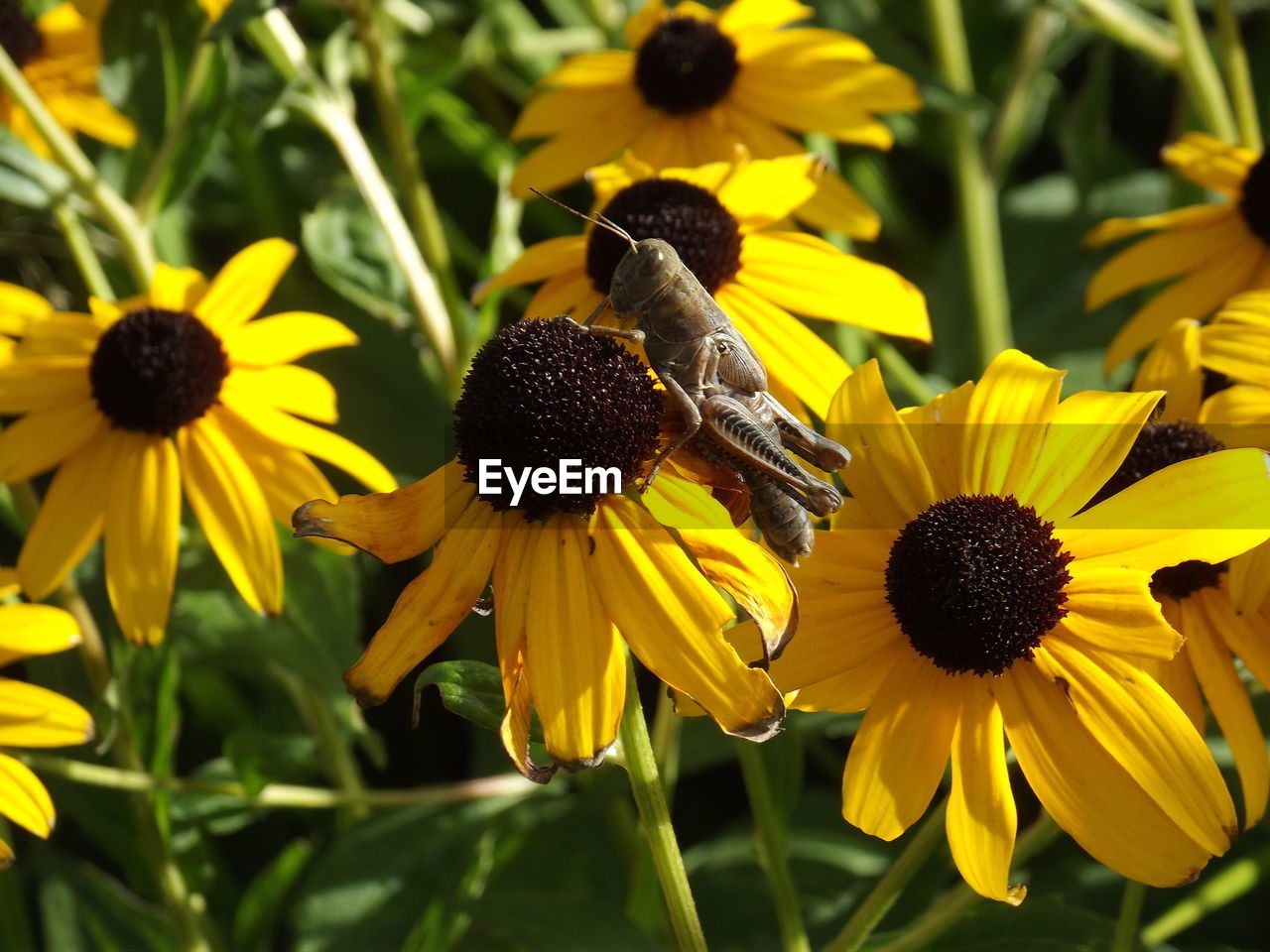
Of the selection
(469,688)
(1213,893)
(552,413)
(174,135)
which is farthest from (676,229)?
(1213,893)

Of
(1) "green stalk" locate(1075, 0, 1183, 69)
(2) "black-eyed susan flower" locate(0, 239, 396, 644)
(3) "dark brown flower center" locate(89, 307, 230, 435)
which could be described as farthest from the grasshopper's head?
(1) "green stalk" locate(1075, 0, 1183, 69)

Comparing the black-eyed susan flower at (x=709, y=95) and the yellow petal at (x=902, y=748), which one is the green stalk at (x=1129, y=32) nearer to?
the black-eyed susan flower at (x=709, y=95)

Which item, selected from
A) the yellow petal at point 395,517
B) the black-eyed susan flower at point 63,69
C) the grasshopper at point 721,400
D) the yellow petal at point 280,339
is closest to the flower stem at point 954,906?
the grasshopper at point 721,400

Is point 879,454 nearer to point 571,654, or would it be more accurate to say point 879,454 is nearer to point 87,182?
point 571,654

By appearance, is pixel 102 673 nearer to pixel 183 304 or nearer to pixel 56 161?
pixel 183 304

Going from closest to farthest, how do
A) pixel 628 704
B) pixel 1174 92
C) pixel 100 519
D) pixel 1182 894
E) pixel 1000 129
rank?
1. pixel 628 704
2. pixel 100 519
3. pixel 1182 894
4. pixel 1000 129
5. pixel 1174 92

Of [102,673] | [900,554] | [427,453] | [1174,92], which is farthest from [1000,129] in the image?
[102,673]
